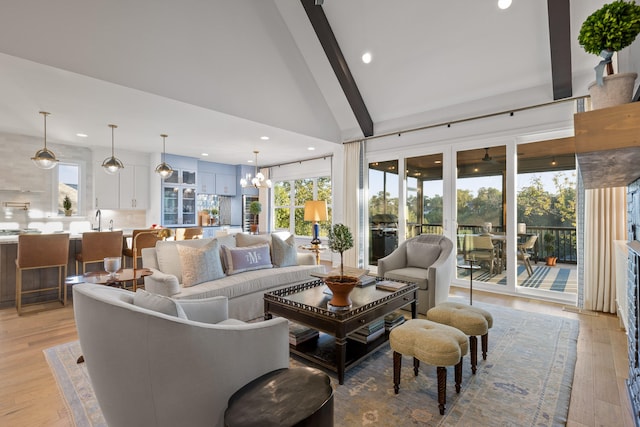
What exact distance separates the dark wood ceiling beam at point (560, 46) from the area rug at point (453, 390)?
3.07 meters

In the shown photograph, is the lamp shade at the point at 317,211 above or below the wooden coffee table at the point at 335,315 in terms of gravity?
above

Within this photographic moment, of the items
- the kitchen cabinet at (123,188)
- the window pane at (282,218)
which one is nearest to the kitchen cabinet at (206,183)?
the kitchen cabinet at (123,188)

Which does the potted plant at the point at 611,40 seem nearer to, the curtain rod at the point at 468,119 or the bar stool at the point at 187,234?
the curtain rod at the point at 468,119

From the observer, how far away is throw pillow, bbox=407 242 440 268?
12.9 ft

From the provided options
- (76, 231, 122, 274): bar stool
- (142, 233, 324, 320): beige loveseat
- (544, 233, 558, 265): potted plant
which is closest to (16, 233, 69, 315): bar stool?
(76, 231, 122, 274): bar stool

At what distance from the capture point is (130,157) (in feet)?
22.9

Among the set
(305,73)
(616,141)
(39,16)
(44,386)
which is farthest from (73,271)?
(616,141)

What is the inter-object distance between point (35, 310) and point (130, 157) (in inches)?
165

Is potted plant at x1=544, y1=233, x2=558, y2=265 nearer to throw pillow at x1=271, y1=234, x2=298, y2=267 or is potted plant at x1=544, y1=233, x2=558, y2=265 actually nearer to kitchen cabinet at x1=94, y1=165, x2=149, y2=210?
throw pillow at x1=271, y1=234, x2=298, y2=267

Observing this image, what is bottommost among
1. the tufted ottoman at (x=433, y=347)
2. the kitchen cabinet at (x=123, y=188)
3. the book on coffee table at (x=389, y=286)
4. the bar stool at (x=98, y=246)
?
the tufted ottoman at (x=433, y=347)

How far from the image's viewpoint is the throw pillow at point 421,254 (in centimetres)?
393

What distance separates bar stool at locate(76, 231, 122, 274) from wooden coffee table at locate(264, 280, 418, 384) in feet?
9.24

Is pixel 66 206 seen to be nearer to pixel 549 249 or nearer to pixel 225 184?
pixel 225 184

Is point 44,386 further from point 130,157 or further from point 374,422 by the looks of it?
point 130,157
